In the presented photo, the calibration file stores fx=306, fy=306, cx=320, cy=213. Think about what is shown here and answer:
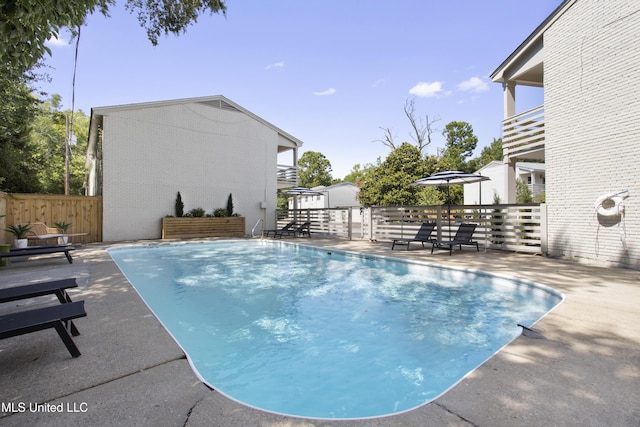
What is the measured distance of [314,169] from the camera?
53.2 metres

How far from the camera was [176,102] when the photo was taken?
14.3m

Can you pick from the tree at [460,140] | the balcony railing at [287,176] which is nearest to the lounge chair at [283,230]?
the balcony railing at [287,176]

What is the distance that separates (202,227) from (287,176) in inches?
266

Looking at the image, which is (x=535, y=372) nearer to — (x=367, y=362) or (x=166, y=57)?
(x=367, y=362)

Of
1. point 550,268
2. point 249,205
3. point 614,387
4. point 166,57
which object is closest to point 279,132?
point 249,205

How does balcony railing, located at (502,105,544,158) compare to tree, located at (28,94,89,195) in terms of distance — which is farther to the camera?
tree, located at (28,94,89,195)

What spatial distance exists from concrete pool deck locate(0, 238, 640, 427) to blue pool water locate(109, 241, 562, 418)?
17.0 inches

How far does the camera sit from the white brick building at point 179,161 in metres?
12.6

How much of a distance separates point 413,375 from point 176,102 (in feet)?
49.8

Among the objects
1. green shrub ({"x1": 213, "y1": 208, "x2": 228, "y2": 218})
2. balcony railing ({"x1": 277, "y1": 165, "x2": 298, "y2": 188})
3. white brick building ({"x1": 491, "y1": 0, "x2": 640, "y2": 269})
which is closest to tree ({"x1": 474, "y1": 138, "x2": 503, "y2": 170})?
balcony railing ({"x1": 277, "y1": 165, "x2": 298, "y2": 188})

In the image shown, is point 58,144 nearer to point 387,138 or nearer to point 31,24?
point 387,138

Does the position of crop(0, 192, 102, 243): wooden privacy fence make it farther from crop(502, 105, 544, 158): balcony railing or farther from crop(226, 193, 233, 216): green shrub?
crop(502, 105, 544, 158): balcony railing

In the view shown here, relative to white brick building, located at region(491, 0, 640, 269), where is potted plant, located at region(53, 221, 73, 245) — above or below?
below

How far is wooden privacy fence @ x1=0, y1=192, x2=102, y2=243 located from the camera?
399 inches
